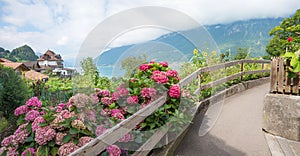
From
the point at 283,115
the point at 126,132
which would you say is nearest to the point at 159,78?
the point at 126,132

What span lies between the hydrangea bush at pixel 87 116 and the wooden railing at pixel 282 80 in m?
2.07

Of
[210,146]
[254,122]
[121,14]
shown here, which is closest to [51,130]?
[121,14]

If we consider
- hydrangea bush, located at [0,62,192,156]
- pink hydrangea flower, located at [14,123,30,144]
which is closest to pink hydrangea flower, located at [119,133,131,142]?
hydrangea bush, located at [0,62,192,156]

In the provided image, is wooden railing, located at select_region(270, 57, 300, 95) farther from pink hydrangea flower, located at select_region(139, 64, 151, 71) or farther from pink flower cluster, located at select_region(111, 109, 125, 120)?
pink flower cluster, located at select_region(111, 109, 125, 120)

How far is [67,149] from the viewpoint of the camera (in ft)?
4.84

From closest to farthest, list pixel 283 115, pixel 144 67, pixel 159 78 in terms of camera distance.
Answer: pixel 159 78 → pixel 144 67 → pixel 283 115

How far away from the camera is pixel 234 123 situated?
12.9ft

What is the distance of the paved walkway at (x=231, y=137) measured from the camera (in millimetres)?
2885

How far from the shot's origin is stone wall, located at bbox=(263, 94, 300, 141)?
2955 mm

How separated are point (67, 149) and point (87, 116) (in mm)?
409

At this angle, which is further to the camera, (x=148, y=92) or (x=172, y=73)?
(x=172, y=73)

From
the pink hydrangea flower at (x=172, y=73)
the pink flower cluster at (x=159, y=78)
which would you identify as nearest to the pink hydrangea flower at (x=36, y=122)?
the pink flower cluster at (x=159, y=78)

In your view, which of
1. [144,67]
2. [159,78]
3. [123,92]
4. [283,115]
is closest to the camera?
[123,92]

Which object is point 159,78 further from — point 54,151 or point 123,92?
point 54,151
